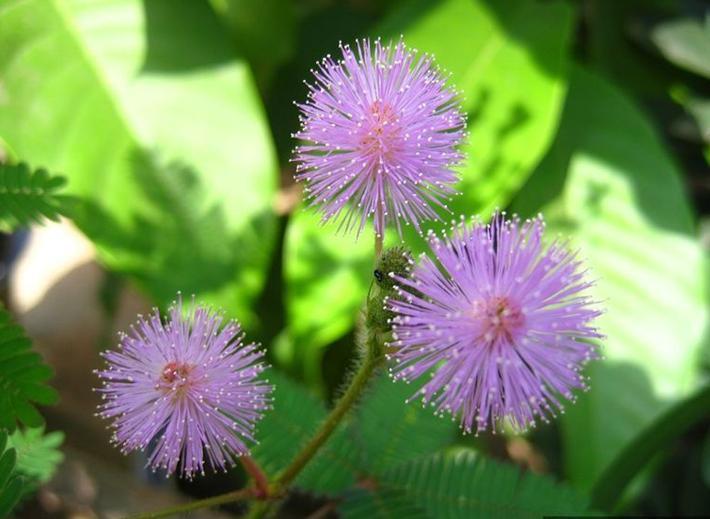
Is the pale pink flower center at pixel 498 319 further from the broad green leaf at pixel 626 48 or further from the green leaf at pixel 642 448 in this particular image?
the broad green leaf at pixel 626 48

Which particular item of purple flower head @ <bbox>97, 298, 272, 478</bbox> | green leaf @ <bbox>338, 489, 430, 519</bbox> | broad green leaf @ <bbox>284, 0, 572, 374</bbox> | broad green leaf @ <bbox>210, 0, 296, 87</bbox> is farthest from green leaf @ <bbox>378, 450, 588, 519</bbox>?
broad green leaf @ <bbox>210, 0, 296, 87</bbox>

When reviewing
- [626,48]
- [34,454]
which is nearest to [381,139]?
[34,454]

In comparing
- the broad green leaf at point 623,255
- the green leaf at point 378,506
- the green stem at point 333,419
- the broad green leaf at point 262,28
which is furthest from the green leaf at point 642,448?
the broad green leaf at point 262,28

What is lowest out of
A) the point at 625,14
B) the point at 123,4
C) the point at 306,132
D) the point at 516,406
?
the point at 516,406

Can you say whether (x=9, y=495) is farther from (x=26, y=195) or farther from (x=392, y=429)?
(x=392, y=429)

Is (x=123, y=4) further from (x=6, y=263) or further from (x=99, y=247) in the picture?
(x=6, y=263)

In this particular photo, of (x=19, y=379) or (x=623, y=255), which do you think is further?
(x=623, y=255)

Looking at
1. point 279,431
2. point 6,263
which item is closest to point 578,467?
point 279,431
